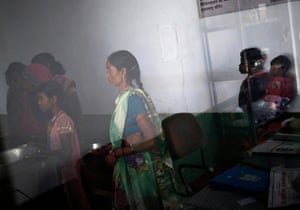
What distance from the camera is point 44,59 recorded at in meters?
0.97

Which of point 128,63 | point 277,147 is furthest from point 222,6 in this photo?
point 277,147

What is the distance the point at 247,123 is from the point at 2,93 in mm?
864

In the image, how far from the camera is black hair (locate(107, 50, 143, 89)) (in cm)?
104

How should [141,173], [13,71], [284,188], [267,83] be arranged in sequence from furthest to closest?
[267,83], [141,173], [13,71], [284,188]

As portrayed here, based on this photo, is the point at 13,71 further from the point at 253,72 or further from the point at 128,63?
the point at 253,72

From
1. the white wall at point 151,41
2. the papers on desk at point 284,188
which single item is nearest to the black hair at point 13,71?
the white wall at point 151,41

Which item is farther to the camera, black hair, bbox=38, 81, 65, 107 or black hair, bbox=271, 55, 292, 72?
black hair, bbox=271, 55, 292, 72

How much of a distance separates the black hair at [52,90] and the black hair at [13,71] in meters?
0.08

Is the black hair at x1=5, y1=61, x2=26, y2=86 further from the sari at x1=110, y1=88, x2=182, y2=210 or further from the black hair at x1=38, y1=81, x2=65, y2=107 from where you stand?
the sari at x1=110, y1=88, x2=182, y2=210

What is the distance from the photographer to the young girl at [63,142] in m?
0.95

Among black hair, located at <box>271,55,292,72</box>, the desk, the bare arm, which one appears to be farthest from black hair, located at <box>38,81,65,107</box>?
black hair, located at <box>271,55,292,72</box>

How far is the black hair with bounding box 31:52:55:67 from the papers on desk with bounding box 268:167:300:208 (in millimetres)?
717

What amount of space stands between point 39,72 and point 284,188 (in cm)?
75

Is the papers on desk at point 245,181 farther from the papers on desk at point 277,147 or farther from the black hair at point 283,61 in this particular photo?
the black hair at point 283,61
